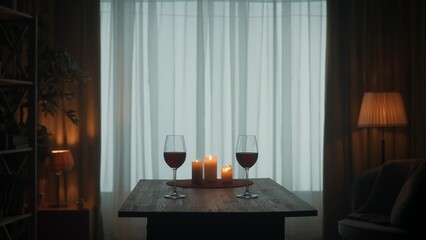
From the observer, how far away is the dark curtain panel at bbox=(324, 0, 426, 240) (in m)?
4.31

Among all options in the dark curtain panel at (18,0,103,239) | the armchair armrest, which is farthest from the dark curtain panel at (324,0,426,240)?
the dark curtain panel at (18,0,103,239)

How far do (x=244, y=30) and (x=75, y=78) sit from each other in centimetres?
145

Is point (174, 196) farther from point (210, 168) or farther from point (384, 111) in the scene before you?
point (384, 111)

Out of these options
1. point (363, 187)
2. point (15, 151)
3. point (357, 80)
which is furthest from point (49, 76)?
point (357, 80)

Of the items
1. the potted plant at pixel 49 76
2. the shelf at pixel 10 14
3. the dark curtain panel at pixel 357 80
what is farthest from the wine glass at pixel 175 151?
the dark curtain panel at pixel 357 80

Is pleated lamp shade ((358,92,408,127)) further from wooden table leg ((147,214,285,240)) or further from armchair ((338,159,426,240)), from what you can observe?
wooden table leg ((147,214,285,240))

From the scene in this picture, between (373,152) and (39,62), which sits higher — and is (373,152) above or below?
below

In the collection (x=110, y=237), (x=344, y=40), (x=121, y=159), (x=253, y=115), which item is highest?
(x=344, y=40)

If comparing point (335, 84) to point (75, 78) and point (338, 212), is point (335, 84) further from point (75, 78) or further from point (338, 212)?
point (75, 78)

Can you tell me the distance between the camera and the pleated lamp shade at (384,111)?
388 centimetres

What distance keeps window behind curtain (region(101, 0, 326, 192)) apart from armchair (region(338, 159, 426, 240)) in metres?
0.85

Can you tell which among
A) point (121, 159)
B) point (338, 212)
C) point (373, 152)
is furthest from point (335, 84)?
point (121, 159)

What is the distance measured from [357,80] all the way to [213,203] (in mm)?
2771

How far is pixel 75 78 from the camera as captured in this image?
389 cm
